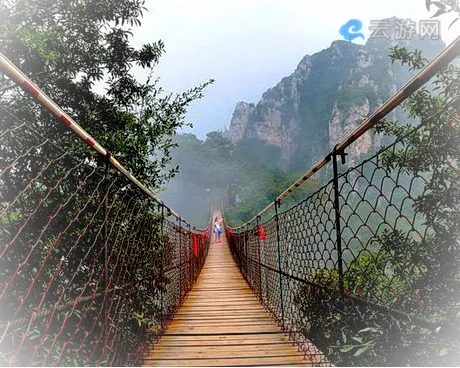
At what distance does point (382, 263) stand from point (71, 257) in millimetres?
1612

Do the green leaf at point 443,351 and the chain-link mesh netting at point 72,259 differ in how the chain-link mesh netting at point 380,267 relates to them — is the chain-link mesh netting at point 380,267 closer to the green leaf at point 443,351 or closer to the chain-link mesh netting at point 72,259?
the green leaf at point 443,351

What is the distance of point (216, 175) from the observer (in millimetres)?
47969

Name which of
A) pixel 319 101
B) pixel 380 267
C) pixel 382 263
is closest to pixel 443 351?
pixel 380 267

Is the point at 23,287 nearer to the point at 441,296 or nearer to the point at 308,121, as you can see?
the point at 441,296

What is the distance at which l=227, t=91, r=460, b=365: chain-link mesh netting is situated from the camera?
93cm

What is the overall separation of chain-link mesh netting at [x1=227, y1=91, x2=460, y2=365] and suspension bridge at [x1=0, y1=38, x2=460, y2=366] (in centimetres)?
1

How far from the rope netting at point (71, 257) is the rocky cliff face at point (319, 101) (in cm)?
3662

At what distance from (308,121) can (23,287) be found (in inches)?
2031

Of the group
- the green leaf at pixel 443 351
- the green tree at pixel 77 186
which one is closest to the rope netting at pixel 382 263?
the green leaf at pixel 443 351

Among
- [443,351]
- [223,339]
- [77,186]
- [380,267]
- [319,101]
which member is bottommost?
[223,339]

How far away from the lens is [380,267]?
1180 mm

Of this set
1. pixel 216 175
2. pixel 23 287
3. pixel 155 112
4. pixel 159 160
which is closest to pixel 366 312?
pixel 23 287

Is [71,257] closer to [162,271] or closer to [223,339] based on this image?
[162,271]

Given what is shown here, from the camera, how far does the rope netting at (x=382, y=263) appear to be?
0.93 metres
